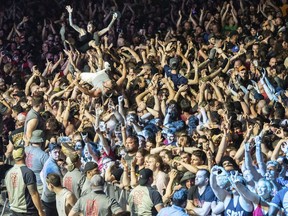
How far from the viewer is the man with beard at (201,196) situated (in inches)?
525

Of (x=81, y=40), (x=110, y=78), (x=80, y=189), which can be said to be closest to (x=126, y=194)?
(x=80, y=189)

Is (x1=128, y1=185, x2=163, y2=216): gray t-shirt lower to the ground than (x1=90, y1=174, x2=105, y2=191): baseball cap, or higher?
lower

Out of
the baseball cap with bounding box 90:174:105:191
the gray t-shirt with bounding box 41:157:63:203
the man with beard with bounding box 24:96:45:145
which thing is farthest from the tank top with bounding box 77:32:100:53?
the baseball cap with bounding box 90:174:105:191

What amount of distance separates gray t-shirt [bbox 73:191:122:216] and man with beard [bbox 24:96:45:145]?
12.6 ft

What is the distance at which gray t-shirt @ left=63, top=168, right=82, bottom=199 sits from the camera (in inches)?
564

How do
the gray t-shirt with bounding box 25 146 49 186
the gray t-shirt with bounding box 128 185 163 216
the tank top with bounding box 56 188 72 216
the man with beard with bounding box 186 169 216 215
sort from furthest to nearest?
the gray t-shirt with bounding box 25 146 49 186 < the tank top with bounding box 56 188 72 216 < the man with beard with bounding box 186 169 216 215 < the gray t-shirt with bounding box 128 185 163 216

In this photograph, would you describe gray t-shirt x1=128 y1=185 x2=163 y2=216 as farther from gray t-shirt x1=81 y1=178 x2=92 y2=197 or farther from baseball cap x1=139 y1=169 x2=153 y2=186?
gray t-shirt x1=81 y1=178 x2=92 y2=197

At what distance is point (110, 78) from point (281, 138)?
571 cm

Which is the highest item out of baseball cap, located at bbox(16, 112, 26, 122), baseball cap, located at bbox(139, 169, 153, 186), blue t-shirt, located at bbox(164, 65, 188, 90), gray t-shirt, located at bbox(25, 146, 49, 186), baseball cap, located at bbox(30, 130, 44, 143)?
baseball cap, located at bbox(139, 169, 153, 186)

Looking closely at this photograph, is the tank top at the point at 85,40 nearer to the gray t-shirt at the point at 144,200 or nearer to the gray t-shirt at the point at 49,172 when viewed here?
the gray t-shirt at the point at 49,172

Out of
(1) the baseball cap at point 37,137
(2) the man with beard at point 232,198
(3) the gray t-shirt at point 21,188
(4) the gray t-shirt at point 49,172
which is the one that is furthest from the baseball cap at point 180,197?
(1) the baseball cap at point 37,137

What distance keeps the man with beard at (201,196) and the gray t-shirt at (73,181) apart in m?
1.59

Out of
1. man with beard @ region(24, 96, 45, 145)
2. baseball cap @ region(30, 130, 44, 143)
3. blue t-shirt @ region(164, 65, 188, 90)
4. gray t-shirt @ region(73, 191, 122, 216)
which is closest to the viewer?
gray t-shirt @ region(73, 191, 122, 216)

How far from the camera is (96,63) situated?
21.6 meters
